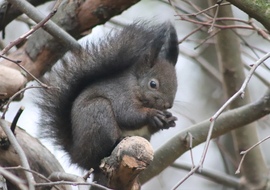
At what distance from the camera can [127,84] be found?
3363 millimetres

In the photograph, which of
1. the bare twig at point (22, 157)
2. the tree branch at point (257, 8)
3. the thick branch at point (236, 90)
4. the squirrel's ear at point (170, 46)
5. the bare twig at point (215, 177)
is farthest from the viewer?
the bare twig at point (215, 177)

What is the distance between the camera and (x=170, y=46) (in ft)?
11.3

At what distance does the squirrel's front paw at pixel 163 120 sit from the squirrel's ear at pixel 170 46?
44 centimetres

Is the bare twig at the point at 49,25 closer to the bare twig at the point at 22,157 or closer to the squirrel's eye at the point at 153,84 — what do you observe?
the squirrel's eye at the point at 153,84

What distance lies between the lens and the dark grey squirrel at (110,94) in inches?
121

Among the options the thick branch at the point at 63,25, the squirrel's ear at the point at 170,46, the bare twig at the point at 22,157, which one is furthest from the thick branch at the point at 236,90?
the bare twig at the point at 22,157

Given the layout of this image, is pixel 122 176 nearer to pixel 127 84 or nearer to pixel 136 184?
pixel 136 184

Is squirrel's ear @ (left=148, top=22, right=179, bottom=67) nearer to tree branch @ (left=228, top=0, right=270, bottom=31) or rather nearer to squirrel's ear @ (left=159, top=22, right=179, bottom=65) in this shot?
squirrel's ear @ (left=159, top=22, right=179, bottom=65)

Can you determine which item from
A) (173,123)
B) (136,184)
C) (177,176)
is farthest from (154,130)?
(177,176)

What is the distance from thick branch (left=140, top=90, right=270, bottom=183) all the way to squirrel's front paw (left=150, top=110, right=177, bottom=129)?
0.20m

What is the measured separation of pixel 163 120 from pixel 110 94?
0.33 m

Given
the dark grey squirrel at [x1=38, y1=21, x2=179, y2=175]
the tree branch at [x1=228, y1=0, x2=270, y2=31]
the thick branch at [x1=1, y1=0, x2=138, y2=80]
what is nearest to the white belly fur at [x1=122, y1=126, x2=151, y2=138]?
the dark grey squirrel at [x1=38, y1=21, x2=179, y2=175]

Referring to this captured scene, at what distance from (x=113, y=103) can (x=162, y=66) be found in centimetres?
37

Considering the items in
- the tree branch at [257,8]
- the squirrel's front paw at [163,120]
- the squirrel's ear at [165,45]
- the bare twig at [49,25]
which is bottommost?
the squirrel's front paw at [163,120]
